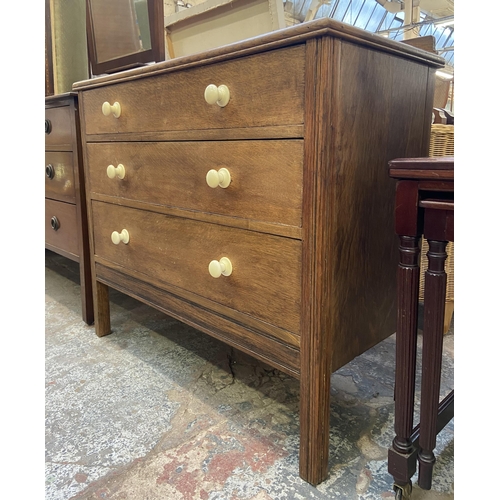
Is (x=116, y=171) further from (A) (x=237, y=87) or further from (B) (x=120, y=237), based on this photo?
(A) (x=237, y=87)

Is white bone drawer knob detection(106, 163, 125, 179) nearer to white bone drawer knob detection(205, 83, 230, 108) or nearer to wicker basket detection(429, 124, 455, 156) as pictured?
white bone drawer knob detection(205, 83, 230, 108)

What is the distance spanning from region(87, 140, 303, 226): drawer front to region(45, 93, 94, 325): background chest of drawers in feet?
0.85

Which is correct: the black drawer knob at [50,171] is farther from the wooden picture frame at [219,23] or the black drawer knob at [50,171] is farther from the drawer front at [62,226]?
the wooden picture frame at [219,23]

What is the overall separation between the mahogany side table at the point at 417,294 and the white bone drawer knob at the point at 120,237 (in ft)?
2.69

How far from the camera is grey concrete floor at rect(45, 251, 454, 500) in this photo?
844 millimetres

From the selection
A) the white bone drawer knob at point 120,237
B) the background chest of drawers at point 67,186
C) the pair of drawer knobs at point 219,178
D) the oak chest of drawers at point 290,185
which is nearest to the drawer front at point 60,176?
the background chest of drawers at point 67,186

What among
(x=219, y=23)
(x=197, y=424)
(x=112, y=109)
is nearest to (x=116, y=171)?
(x=112, y=109)

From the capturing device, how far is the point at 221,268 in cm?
93

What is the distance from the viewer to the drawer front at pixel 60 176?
155 cm

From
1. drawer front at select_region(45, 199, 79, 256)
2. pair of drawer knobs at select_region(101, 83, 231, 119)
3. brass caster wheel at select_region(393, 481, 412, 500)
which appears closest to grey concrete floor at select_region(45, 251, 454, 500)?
brass caster wheel at select_region(393, 481, 412, 500)

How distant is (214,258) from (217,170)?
201 mm

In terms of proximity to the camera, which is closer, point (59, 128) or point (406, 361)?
point (406, 361)

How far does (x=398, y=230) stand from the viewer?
2.29 feet

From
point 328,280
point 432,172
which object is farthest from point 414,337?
point 432,172
